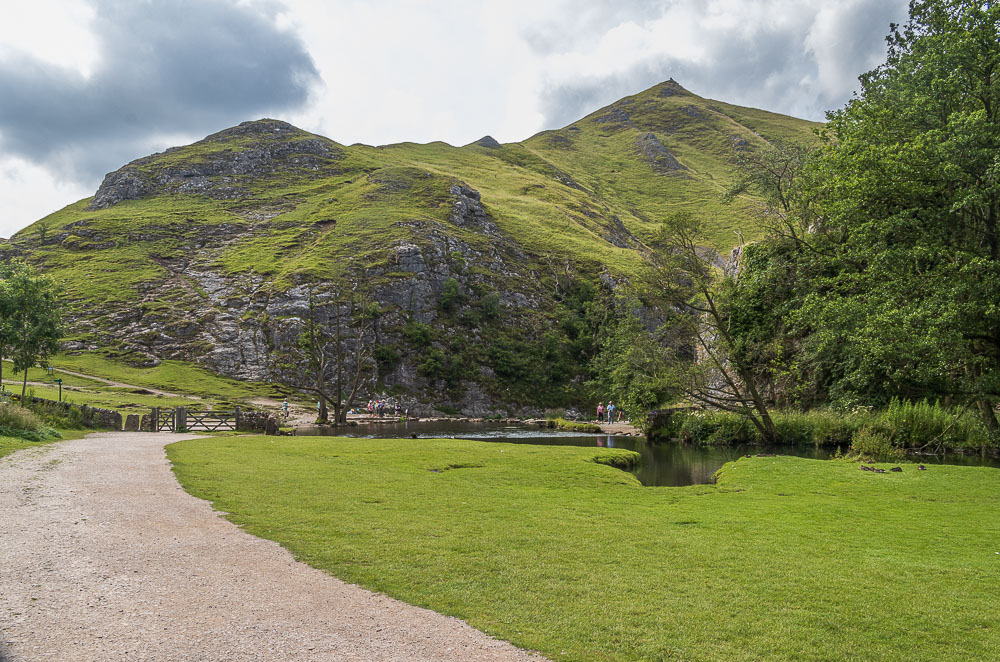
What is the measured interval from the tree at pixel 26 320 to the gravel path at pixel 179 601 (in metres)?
35.2

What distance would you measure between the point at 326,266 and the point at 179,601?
339 ft

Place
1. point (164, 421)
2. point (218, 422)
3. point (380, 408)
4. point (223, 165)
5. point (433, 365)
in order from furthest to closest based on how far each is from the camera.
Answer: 1. point (223, 165)
2. point (433, 365)
3. point (380, 408)
4. point (218, 422)
5. point (164, 421)

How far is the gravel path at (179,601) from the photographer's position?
6758 millimetres

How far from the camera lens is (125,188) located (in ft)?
503

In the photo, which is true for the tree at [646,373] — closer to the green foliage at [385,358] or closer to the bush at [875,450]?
the bush at [875,450]

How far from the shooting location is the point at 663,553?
442 inches

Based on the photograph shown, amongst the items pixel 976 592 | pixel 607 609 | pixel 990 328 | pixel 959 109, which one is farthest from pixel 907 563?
pixel 959 109

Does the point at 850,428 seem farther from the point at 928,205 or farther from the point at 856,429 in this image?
the point at 928,205

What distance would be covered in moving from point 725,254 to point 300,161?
13092 centimetres

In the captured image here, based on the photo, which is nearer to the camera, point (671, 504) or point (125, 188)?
point (671, 504)

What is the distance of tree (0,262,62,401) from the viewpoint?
134 feet

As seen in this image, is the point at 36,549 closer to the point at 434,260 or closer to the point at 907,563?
the point at 907,563

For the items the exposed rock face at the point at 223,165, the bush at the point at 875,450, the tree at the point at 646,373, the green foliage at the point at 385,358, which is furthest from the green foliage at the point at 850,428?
the exposed rock face at the point at 223,165

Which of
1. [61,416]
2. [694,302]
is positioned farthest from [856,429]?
[61,416]
